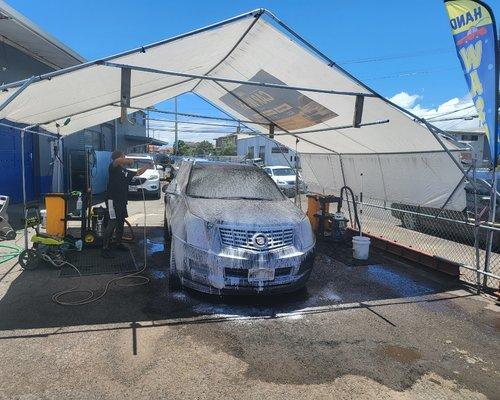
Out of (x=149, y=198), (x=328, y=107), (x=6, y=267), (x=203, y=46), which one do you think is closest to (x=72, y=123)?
(x=6, y=267)

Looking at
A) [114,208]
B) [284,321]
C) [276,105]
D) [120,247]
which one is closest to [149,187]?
[120,247]

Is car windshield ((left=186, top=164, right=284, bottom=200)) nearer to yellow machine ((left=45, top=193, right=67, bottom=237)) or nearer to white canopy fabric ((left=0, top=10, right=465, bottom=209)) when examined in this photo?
white canopy fabric ((left=0, top=10, right=465, bottom=209))

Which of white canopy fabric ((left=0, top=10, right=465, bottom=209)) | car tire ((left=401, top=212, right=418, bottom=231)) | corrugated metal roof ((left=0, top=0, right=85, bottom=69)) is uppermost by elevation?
corrugated metal roof ((left=0, top=0, right=85, bottom=69))

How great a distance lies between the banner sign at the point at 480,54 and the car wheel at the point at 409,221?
17.0 ft

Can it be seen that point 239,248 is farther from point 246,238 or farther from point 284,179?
point 284,179

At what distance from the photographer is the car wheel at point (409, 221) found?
10.5 metres

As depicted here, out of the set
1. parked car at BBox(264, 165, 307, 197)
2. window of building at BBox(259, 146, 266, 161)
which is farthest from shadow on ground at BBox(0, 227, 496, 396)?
window of building at BBox(259, 146, 266, 161)

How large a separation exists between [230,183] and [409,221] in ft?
20.5

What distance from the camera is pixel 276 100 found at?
817 centimetres

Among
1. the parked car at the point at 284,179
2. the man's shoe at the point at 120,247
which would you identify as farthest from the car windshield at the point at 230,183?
the parked car at the point at 284,179

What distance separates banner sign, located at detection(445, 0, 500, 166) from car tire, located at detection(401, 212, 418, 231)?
5179 mm

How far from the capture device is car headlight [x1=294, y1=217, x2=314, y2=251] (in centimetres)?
521

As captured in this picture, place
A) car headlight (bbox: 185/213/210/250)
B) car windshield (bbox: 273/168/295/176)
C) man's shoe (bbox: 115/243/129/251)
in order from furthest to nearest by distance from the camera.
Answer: car windshield (bbox: 273/168/295/176)
man's shoe (bbox: 115/243/129/251)
car headlight (bbox: 185/213/210/250)

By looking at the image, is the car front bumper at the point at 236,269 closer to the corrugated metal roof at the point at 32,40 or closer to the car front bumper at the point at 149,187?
the corrugated metal roof at the point at 32,40
